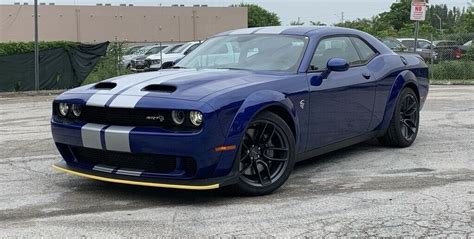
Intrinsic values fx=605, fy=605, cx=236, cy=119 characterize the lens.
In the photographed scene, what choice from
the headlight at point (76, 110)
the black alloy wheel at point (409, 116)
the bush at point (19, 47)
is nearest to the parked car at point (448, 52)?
the bush at point (19, 47)

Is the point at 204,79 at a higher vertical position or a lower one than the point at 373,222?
higher

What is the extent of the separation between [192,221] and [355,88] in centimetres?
263

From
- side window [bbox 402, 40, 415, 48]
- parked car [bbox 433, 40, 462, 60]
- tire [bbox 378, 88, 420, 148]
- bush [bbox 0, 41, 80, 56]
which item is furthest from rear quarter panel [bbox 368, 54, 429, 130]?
side window [bbox 402, 40, 415, 48]

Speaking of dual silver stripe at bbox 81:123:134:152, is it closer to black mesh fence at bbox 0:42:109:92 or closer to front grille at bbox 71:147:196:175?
front grille at bbox 71:147:196:175

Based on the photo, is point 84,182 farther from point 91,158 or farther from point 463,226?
point 463,226

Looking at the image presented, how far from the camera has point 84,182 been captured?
582 centimetres

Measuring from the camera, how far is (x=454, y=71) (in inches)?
776

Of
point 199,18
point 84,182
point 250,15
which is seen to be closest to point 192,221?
point 84,182

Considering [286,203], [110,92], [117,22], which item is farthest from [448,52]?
[117,22]

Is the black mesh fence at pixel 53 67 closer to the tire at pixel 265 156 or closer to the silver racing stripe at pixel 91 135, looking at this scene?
Answer: the silver racing stripe at pixel 91 135

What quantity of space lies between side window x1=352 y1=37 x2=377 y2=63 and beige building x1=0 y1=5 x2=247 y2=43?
57850mm

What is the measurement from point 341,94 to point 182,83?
6.09 ft

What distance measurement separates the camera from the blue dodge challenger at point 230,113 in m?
4.74

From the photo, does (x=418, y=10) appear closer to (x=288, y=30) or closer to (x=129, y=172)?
(x=288, y=30)
